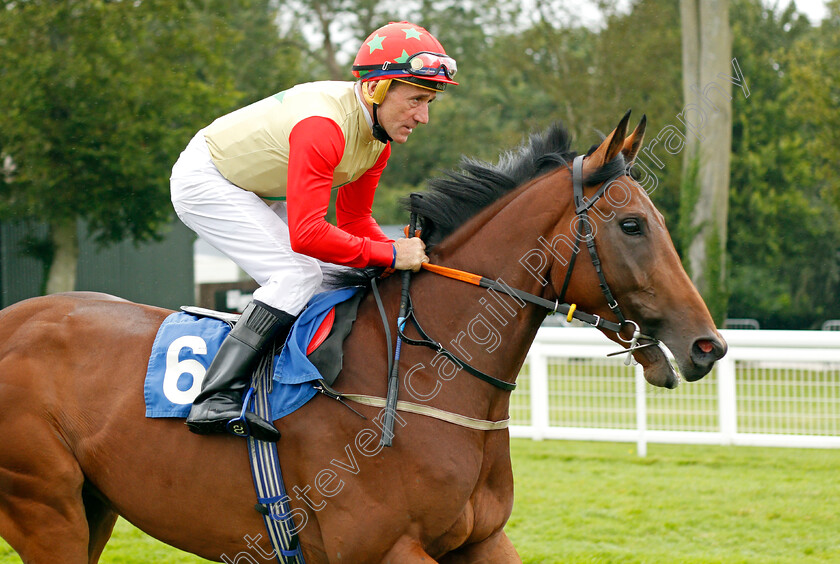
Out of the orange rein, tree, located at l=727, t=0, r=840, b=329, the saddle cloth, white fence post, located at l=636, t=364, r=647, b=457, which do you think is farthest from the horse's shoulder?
tree, located at l=727, t=0, r=840, b=329

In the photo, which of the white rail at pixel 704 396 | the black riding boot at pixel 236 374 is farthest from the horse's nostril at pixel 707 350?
the white rail at pixel 704 396

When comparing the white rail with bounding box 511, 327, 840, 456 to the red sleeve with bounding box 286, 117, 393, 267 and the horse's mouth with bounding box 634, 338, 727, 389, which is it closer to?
the horse's mouth with bounding box 634, 338, 727, 389

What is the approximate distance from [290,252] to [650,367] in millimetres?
1205

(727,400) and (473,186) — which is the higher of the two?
(473,186)

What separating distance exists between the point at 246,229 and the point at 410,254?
1.88 feet

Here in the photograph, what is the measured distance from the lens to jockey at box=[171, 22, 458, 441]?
8.45ft

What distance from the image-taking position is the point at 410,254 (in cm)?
270

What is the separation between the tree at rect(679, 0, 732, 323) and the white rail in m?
7.33

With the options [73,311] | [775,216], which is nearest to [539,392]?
Result: [73,311]

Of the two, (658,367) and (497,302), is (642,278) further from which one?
(497,302)

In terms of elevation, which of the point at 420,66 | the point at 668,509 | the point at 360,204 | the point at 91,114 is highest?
the point at 91,114

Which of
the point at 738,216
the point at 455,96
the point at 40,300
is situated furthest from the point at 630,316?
the point at 455,96

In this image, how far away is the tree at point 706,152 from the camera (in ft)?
46.6

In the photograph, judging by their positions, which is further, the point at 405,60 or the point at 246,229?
the point at 246,229
